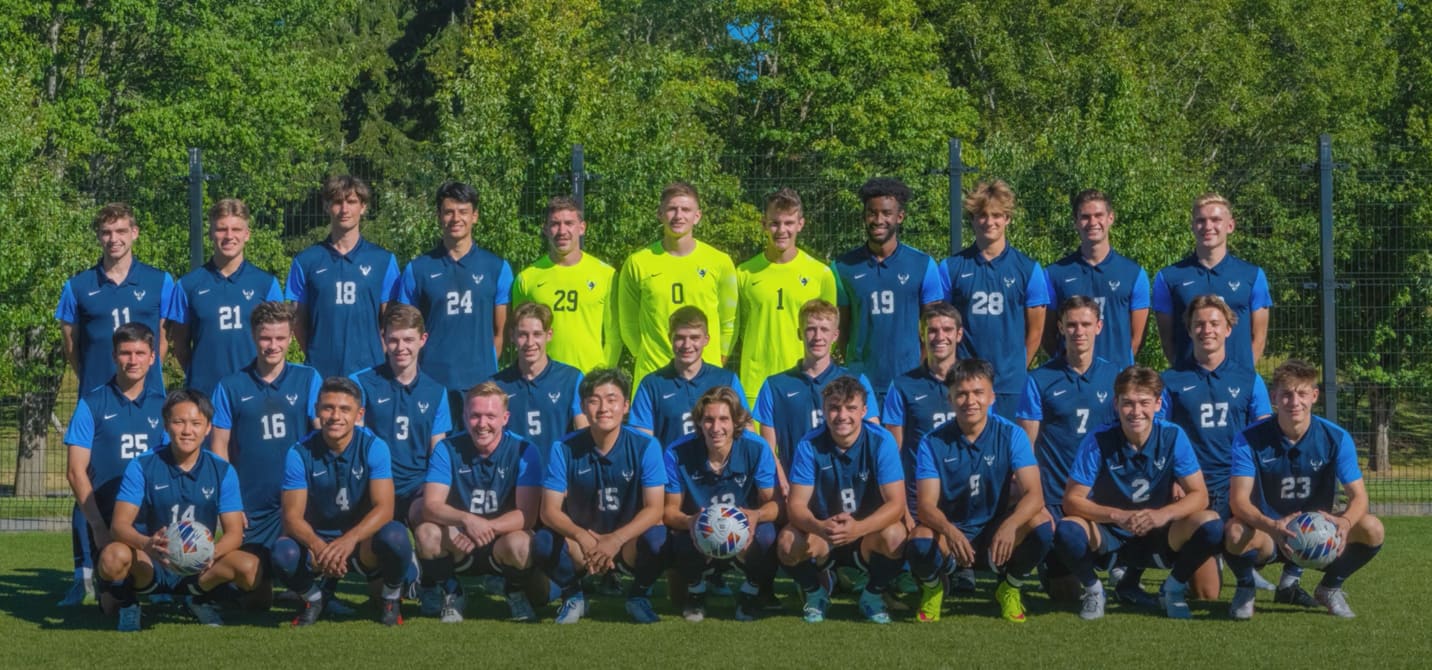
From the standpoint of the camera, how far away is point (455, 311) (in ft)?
25.6

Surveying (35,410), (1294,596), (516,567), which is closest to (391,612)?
(516,567)

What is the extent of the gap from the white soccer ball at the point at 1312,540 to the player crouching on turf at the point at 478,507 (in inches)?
129

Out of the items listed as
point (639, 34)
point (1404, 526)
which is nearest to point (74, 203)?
point (1404, 526)

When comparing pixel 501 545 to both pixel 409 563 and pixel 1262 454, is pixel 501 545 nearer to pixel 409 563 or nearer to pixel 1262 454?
pixel 409 563

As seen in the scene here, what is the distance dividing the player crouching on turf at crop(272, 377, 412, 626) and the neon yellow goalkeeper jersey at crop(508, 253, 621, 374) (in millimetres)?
1220

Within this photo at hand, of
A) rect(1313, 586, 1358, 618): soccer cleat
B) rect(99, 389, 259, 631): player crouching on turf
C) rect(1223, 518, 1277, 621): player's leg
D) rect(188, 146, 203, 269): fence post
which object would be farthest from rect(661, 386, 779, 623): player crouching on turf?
rect(188, 146, 203, 269): fence post

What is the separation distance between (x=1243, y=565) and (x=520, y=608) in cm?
320

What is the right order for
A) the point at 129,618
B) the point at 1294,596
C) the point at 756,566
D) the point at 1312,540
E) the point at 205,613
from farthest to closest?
the point at 1294,596 → the point at 756,566 → the point at 205,613 → the point at 129,618 → the point at 1312,540

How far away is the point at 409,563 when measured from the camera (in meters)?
6.76

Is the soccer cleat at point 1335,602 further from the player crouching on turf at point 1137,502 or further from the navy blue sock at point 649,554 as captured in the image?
the navy blue sock at point 649,554

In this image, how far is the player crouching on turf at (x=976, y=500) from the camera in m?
6.71

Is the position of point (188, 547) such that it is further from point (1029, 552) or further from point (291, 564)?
point (1029, 552)

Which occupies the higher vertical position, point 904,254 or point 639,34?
point 639,34

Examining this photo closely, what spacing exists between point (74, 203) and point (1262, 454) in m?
14.2
